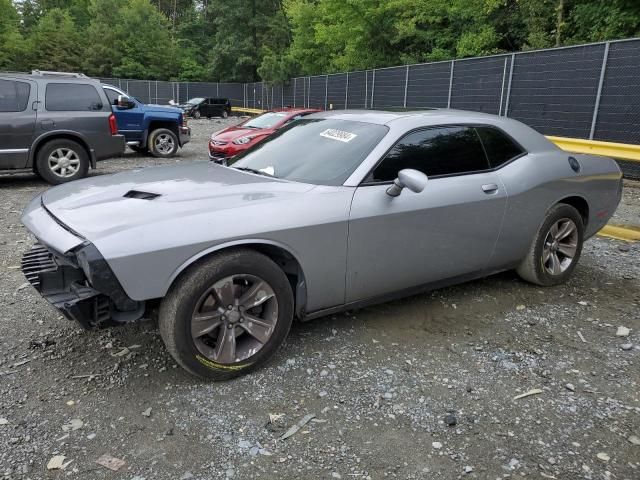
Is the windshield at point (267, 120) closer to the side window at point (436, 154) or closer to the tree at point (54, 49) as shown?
the side window at point (436, 154)

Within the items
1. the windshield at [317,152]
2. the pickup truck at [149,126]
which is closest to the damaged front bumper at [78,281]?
the windshield at [317,152]

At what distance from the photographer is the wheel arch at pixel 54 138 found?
873 cm

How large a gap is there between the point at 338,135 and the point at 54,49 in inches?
2188

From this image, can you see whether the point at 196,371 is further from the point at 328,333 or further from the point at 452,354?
the point at 452,354

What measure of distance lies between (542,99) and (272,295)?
38.0 feet

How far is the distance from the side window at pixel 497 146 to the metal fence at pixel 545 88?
1.59 m

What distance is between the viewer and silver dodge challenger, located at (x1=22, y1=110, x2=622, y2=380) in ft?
8.96

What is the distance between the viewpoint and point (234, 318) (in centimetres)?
296

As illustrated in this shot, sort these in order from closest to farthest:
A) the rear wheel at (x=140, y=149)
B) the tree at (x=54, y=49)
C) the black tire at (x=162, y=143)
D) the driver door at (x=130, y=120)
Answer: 1. the driver door at (x=130, y=120)
2. the black tire at (x=162, y=143)
3. the rear wheel at (x=140, y=149)
4. the tree at (x=54, y=49)

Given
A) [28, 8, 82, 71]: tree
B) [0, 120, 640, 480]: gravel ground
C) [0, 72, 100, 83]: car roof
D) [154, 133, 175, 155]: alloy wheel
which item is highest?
[28, 8, 82, 71]: tree

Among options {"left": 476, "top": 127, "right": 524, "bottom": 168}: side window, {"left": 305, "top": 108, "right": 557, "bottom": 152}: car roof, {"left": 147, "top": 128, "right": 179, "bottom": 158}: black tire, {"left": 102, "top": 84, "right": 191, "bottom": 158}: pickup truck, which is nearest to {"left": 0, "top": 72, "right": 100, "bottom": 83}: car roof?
{"left": 102, "top": 84, "right": 191, "bottom": 158}: pickup truck

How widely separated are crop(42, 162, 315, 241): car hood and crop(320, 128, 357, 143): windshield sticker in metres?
0.58

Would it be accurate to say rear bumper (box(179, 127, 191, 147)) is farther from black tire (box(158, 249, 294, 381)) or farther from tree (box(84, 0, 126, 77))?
tree (box(84, 0, 126, 77))

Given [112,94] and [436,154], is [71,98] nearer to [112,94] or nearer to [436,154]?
[112,94]
